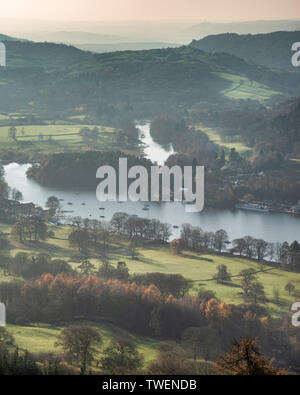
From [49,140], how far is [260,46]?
56.7 metres

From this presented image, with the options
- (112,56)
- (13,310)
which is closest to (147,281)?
(13,310)

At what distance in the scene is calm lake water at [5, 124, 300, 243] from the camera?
2308 centimetres

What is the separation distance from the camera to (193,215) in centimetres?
2527

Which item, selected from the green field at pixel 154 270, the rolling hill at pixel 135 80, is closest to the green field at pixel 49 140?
the rolling hill at pixel 135 80

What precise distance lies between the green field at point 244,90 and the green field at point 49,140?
20.9 meters

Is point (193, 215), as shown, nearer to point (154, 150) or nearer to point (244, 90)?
point (154, 150)

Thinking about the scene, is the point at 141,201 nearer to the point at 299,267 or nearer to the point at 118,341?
the point at 299,267

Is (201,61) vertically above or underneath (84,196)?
above

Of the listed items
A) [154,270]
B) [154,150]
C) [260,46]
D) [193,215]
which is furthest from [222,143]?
[260,46]

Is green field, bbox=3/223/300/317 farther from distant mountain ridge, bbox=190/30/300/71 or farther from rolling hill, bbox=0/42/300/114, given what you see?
distant mountain ridge, bbox=190/30/300/71

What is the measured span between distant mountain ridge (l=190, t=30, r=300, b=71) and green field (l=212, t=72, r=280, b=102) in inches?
493

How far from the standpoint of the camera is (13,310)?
42.6 feet

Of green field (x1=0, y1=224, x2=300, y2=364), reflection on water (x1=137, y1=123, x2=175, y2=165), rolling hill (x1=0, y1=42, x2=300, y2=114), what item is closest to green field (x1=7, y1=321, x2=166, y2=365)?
green field (x1=0, y1=224, x2=300, y2=364)

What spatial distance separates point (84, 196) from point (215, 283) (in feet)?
42.3
